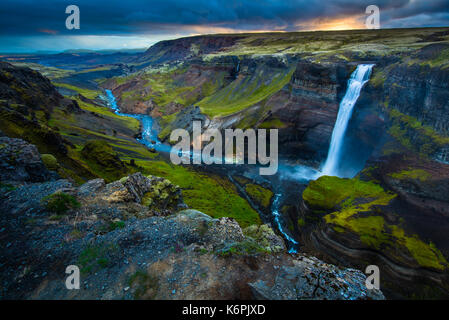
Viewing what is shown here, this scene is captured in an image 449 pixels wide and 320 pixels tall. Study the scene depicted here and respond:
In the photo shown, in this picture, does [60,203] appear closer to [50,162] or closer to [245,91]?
[50,162]

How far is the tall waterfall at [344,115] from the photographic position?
Result: 52.6 meters

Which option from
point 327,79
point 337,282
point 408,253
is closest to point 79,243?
point 337,282

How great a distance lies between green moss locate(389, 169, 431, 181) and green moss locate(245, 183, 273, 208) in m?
20.8

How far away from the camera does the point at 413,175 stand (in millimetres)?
31938

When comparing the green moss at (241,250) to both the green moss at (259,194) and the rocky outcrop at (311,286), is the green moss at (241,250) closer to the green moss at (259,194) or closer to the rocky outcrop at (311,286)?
the rocky outcrop at (311,286)

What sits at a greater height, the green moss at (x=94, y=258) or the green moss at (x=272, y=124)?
the green moss at (x=272, y=124)

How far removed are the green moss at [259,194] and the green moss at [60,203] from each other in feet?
110

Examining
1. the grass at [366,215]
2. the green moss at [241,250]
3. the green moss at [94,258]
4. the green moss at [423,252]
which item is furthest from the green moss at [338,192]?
the green moss at [94,258]

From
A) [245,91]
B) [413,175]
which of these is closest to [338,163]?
[413,175]

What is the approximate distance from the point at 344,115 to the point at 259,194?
28125 mm

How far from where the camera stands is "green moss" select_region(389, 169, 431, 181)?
31.0 m
